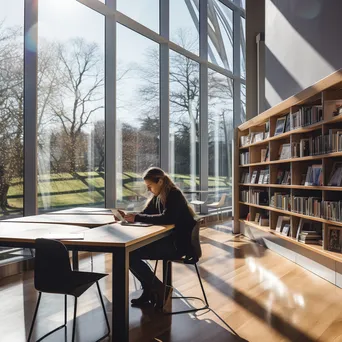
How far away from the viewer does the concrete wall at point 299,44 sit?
446 cm

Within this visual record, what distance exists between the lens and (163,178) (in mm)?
3260

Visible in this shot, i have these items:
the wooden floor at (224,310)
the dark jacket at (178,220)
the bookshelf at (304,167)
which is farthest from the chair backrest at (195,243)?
the bookshelf at (304,167)

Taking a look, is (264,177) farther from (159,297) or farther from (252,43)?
(252,43)

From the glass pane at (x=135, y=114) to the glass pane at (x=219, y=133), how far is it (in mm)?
2199

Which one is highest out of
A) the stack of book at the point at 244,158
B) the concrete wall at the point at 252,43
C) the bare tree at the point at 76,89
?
the concrete wall at the point at 252,43

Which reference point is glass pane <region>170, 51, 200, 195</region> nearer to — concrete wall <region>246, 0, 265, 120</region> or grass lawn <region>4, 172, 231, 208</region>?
concrete wall <region>246, 0, 265, 120</region>

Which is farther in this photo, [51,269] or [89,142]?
[89,142]

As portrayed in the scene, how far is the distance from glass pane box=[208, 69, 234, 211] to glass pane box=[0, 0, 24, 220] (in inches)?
214

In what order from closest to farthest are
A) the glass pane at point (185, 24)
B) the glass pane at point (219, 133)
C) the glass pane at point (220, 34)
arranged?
the glass pane at point (185, 24) → the glass pane at point (220, 34) → the glass pane at point (219, 133)

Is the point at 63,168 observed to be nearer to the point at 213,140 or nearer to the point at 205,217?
the point at 205,217

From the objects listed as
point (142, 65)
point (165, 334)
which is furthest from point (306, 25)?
point (165, 334)

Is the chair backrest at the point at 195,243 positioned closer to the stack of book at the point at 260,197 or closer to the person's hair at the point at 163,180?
the person's hair at the point at 163,180

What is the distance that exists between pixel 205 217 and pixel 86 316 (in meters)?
5.74

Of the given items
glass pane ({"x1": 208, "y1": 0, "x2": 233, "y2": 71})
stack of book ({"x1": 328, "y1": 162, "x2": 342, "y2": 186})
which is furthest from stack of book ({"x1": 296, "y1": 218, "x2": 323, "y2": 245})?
glass pane ({"x1": 208, "y1": 0, "x2": 233, "y2": 71})
